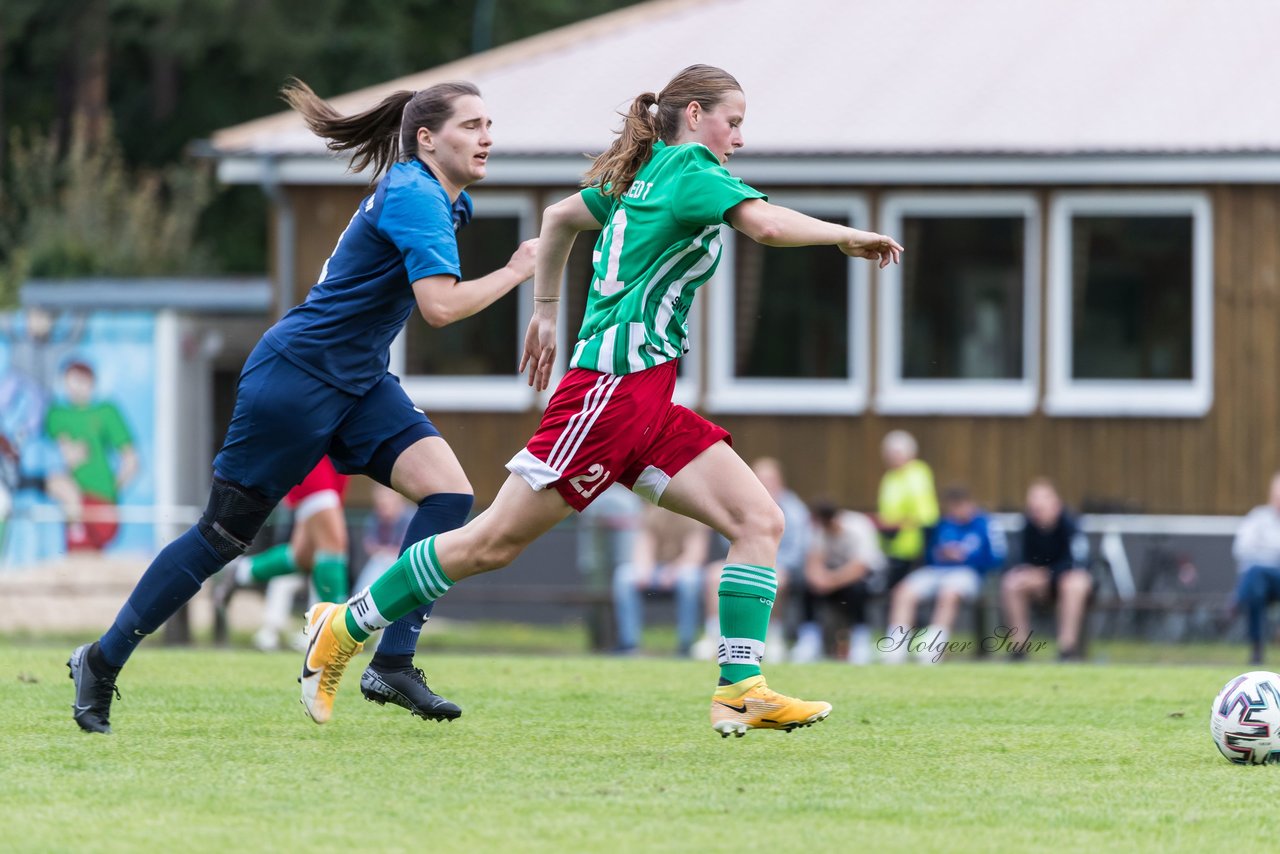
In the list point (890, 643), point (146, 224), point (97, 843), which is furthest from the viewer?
point (146, 224)

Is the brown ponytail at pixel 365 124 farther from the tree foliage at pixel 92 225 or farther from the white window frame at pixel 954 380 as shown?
the tree foliage at pixel 92 225

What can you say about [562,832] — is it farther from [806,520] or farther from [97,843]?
[806,520]

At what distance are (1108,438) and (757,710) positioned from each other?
45.7ft

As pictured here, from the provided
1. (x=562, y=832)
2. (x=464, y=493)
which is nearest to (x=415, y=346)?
(x=464, y=493)

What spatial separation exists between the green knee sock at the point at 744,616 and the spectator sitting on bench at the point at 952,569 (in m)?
9.08

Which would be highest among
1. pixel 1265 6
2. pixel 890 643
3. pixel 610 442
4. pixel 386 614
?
pixel 1265 6

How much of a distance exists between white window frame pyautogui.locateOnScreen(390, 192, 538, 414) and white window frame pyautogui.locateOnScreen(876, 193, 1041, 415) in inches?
137

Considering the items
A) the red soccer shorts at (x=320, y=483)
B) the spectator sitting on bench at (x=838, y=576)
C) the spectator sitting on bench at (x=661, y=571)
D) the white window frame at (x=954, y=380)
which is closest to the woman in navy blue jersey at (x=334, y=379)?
the red soccer shorts at (x=320, y=483)

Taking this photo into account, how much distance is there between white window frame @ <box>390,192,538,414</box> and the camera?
20.2m

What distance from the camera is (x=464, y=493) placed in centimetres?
699

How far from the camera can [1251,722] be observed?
627 cm

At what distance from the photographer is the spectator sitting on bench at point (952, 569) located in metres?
15.5

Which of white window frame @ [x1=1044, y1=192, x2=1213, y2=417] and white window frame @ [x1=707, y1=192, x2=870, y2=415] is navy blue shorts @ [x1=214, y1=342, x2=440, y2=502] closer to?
white window frame @ [x1=707, y1=192, x2=870, y2=415]

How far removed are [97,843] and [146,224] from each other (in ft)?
83.9
